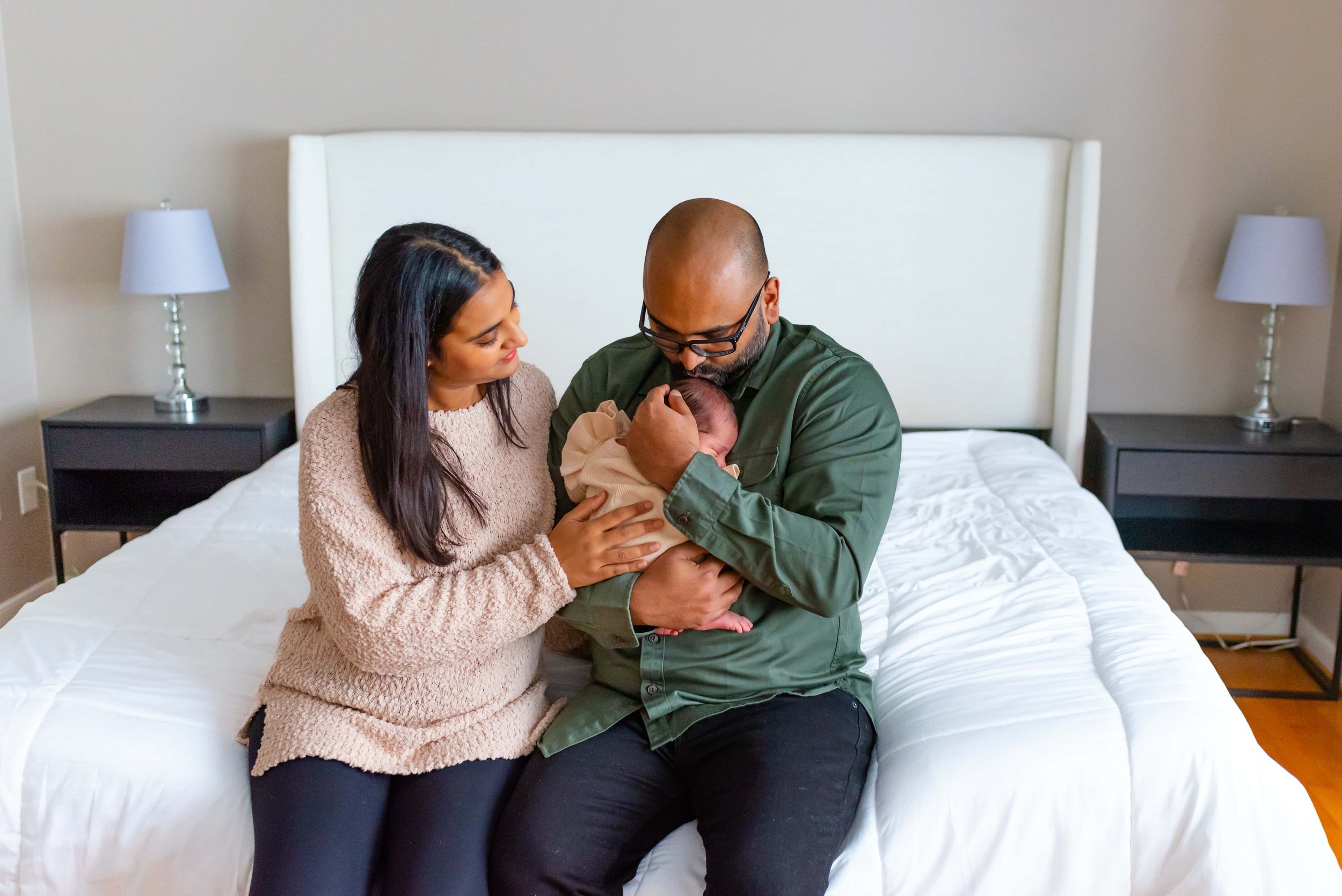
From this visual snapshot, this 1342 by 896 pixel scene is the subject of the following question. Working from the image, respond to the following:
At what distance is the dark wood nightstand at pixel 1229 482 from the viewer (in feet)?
8.39

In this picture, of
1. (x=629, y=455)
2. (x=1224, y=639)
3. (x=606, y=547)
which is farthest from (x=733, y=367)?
(x=1224, y=639)

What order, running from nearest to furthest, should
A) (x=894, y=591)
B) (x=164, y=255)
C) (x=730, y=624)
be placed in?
(x=730, y=624) → (x=894, y=591) → (x=164, y=255)

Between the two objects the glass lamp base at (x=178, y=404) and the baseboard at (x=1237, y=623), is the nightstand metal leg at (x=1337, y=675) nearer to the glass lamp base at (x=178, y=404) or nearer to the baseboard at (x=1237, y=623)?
the baseboard at (x=1237, y=623)

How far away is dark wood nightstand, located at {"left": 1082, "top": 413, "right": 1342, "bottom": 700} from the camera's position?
101 inches

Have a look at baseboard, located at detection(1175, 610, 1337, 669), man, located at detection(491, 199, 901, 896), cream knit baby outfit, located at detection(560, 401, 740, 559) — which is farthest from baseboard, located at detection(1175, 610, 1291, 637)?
cream knit baby outfit, located at detection(560, 401, 740, 559)

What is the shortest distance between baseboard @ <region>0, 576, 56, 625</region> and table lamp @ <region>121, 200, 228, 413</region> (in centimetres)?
90

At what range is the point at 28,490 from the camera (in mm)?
3094

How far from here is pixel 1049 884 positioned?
1292 mm

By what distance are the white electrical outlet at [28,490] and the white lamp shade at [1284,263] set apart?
3.24m

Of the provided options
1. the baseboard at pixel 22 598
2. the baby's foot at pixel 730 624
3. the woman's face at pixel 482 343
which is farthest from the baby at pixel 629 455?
the baseboard at pixel 22 598

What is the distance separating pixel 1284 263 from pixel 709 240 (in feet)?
6.02

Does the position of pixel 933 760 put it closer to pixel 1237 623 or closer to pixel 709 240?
pixel 709 240

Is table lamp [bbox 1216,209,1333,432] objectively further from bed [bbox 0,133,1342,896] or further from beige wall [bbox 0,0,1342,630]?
bed [bbox 0,133,1342,896]

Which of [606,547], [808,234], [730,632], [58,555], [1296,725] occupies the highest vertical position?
[808,234]
